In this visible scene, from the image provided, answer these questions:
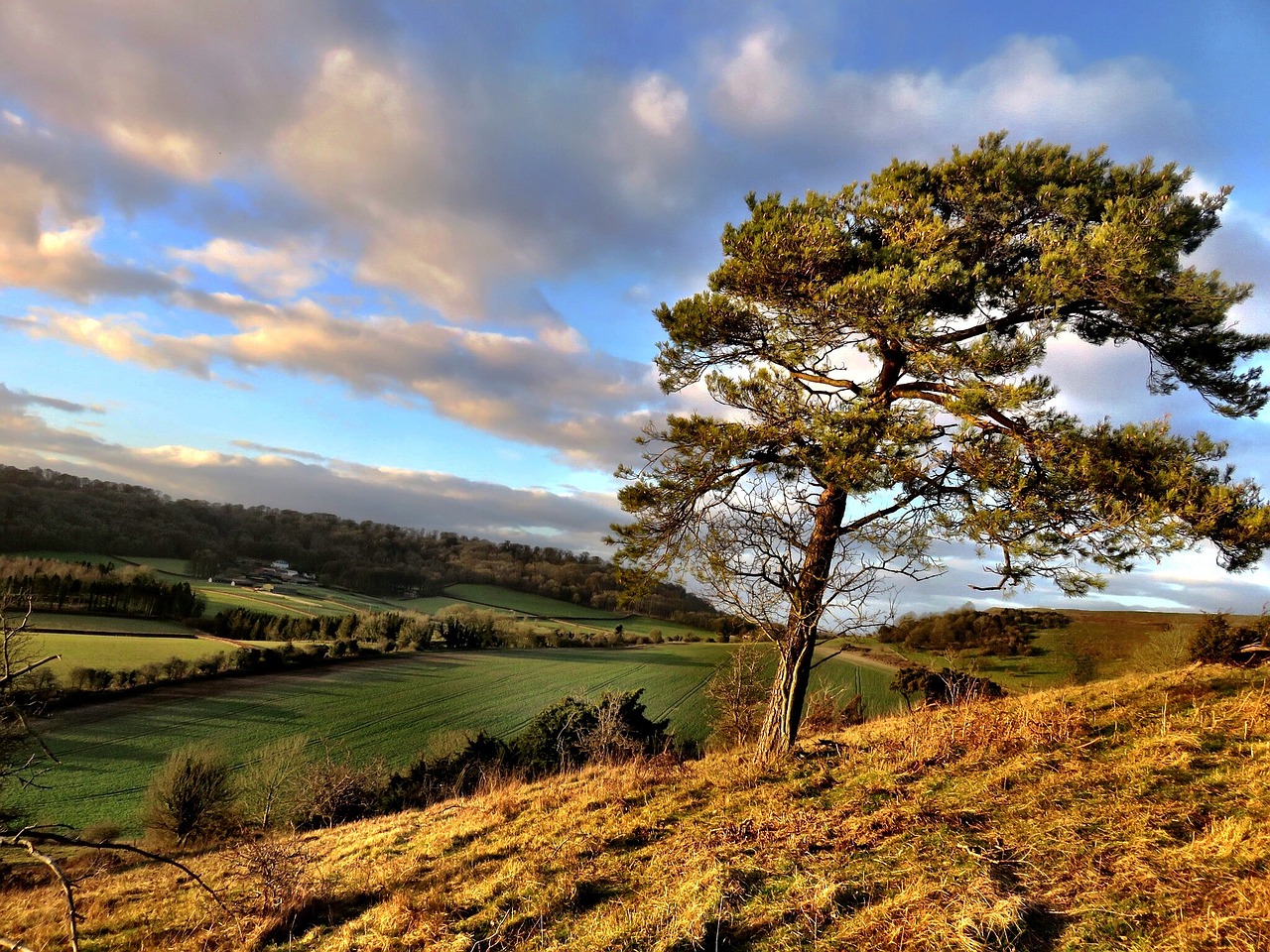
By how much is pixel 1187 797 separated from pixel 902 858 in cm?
320

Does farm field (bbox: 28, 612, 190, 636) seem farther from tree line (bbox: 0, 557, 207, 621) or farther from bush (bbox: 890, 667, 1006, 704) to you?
bush (bbox: 890, 667, 1006, 704)

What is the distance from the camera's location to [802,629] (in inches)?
373

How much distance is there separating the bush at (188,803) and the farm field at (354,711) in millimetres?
1760

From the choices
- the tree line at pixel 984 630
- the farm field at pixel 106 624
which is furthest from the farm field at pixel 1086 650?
the farm field at pixel 106 624

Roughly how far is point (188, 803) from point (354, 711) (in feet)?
49.2

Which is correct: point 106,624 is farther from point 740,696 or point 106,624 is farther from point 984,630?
point 984,630

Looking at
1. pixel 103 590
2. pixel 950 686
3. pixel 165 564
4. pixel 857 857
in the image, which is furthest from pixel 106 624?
pixel 857 857

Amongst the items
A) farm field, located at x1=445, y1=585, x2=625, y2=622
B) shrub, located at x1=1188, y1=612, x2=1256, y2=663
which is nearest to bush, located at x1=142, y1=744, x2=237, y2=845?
shrub, located at x1=1188, y1=612, x2=1256, y2=663

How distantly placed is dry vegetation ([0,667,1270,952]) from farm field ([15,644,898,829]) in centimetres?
1451

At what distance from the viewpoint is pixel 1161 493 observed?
25.3 ft

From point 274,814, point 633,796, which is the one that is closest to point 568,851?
point 633,796

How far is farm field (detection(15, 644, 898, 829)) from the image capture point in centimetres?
2616

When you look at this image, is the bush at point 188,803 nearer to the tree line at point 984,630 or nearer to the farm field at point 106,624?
the tree line at point 984,630

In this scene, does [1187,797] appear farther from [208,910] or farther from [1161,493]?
[208,910]
